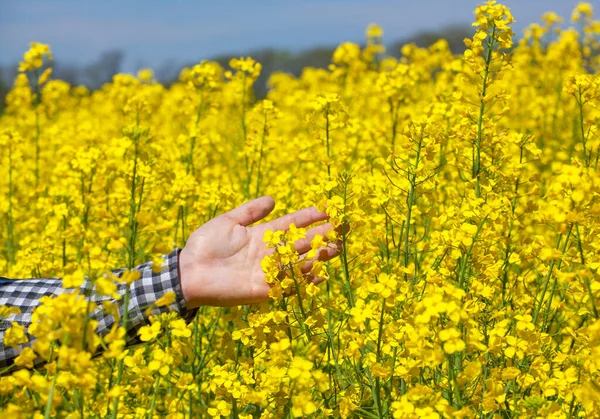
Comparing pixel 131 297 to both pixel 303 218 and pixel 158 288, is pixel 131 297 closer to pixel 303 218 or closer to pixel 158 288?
pixel 158 288

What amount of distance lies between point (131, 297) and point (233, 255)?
379mm

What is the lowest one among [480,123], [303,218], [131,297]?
[131,297]

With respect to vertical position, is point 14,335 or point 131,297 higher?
point 14,335

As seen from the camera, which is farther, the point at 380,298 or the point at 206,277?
the point at 206,277

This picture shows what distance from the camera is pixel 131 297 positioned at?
98.3 inches

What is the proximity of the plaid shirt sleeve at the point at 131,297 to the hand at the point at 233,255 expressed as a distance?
39 millimetres

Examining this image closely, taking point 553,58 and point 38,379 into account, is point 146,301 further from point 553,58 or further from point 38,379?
point 553,58

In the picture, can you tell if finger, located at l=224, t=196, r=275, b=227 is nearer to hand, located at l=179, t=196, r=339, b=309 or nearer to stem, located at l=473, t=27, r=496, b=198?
hand, located at l=179, t=196, r=339, b=309

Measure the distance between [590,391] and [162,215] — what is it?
280 centimetres

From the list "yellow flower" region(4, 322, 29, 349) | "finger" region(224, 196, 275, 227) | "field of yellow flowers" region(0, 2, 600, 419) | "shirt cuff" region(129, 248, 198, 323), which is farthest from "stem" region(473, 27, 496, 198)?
"yellow flower" region(4, 322, 29, 349)

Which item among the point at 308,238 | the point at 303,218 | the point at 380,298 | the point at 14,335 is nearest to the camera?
the point at 14,335

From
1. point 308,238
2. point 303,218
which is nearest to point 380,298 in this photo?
point 308,238

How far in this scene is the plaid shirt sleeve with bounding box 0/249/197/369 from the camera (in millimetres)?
2410

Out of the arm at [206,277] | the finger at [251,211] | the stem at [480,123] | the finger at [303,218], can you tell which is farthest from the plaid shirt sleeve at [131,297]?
the stem at [480,123]
